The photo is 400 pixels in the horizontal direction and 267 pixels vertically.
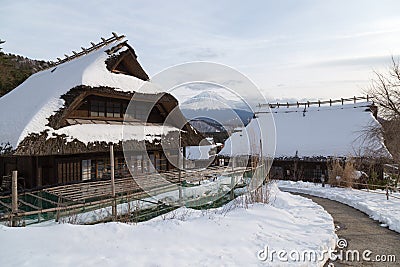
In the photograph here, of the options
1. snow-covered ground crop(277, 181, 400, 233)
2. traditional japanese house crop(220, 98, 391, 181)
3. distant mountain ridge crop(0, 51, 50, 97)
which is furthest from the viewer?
distant mountain ridge crop(0, 51, 50, 97)

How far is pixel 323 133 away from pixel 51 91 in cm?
1642

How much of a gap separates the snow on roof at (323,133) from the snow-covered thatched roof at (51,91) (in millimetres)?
7399

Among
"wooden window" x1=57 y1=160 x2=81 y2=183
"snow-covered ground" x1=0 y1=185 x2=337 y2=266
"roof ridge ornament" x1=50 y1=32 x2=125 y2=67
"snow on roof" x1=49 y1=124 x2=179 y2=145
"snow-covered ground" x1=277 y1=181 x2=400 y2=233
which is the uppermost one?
"roof ridge ornament" x1=50 y1=32 x2=125 y2=67

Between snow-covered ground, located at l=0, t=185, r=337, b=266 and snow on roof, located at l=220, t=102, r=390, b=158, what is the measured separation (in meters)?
9.59

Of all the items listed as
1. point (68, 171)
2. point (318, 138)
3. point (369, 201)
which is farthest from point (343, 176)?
point (68, 171)

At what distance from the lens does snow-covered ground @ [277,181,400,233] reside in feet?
25.6

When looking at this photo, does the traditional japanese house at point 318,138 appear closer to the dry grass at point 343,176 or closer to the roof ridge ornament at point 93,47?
the dry grass at point 343,176

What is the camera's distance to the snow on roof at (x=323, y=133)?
55.3 ft

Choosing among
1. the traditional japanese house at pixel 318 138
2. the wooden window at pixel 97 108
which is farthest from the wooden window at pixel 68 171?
the traditional japanese house at pixel 318 138

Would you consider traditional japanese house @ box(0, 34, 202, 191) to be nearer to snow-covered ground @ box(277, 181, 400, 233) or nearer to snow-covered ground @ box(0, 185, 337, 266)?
snow-covered ground @ box(0, 185, 337, 266)

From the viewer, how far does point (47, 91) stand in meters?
9.87

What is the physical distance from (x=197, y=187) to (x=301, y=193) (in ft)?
15.5

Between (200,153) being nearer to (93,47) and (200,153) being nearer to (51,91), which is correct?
(93,47)

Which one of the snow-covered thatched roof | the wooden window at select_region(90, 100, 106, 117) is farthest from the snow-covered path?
the wooden window at select_region(90, 100, 106, 117)
